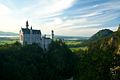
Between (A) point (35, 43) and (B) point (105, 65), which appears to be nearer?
(B) point (105, 65)

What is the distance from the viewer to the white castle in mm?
123125

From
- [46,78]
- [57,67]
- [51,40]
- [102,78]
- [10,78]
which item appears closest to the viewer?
[102,78]

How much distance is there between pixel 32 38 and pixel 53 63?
53.4 ft

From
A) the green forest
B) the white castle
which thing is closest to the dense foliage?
the green forest

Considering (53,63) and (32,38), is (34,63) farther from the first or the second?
(32,38)

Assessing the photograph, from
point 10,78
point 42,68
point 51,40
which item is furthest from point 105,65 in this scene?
point 51,40

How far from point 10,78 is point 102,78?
3687 centimetres

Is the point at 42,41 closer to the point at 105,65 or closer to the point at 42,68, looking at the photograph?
the point at 42,68

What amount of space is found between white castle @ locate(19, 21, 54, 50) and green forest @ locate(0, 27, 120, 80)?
3.56 meters

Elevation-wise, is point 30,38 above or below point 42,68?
above

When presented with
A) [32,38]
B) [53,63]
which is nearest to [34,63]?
[53,63]

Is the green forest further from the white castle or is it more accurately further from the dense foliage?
the white castle

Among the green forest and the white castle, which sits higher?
the white castle

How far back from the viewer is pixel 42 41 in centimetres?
13000
